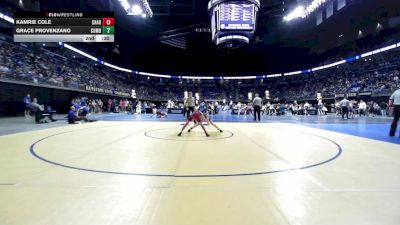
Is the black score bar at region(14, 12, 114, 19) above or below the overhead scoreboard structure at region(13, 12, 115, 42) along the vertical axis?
above

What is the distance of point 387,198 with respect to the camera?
262 centimetres

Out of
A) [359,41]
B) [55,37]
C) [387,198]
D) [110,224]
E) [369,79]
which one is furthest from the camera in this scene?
[359,41]

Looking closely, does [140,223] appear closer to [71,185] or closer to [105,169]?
[71,185]

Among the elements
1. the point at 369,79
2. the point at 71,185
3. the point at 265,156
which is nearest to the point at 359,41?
the point at 369,79

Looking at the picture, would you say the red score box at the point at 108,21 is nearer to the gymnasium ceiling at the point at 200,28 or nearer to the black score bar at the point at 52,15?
the black score bar at the point at 52,15

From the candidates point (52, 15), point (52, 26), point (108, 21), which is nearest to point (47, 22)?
point (52, 26)

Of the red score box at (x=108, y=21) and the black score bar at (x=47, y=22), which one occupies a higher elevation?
the red score box at (x=108, y=21)

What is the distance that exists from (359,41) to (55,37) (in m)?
45.5
